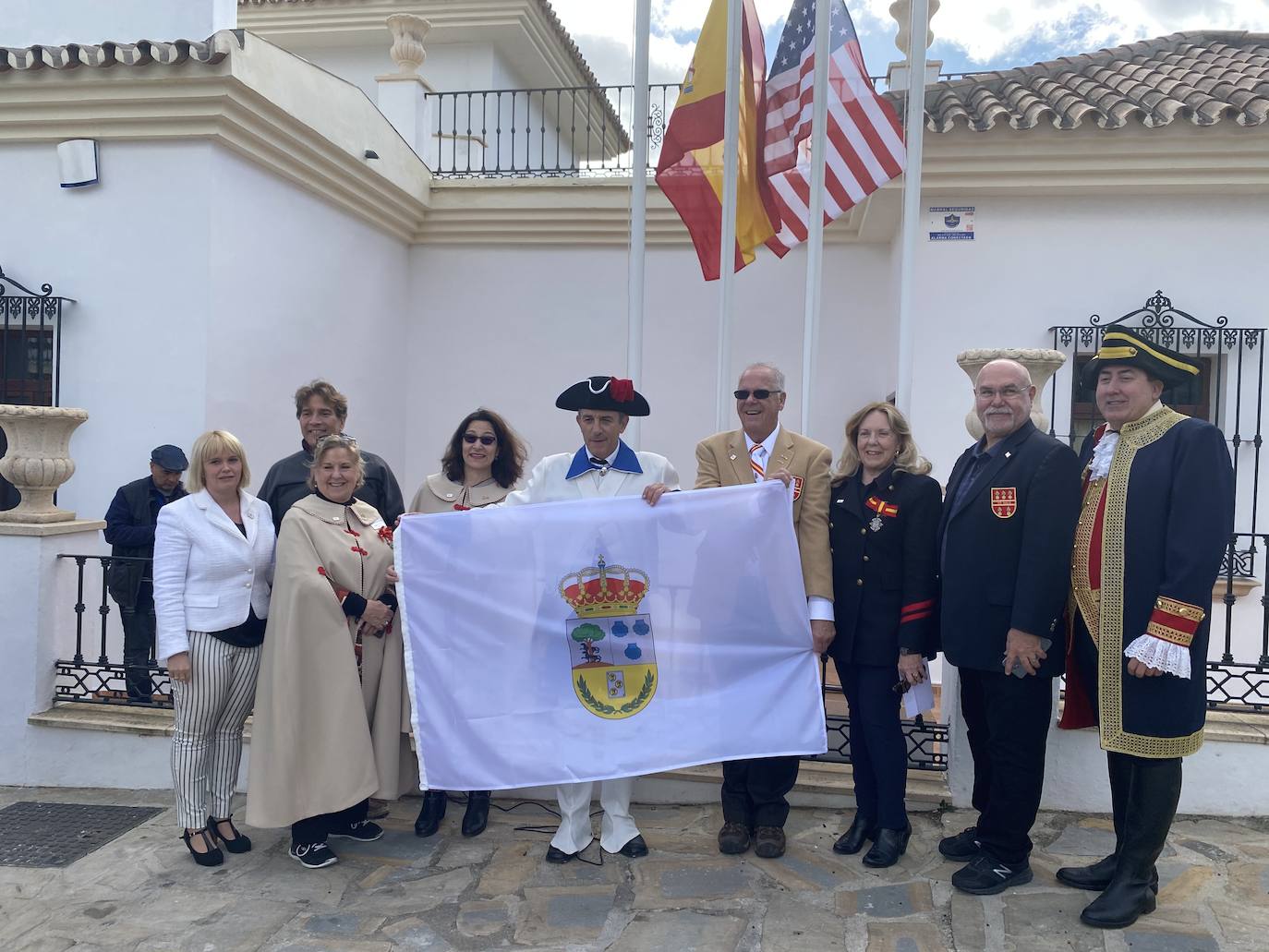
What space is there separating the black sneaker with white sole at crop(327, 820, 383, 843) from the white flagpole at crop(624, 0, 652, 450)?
99.7 inches

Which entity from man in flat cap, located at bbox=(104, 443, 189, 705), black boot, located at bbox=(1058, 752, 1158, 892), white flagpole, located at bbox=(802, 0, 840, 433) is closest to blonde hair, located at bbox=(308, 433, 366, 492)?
man in flat cap, located at bbox=(104, 443, 189, 705)

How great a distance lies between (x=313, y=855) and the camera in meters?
3.85

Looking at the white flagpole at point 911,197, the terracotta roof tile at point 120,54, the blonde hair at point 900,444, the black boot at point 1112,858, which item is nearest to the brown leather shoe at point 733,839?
the black boot at point 1112,858

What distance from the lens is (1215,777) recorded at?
4.29 meters

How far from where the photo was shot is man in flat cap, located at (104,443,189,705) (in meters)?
5.12

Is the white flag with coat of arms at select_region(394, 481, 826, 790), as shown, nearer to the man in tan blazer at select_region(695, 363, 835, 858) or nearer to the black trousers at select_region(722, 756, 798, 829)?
the man in tan blazer at select_region(695, 363, 835, 858)

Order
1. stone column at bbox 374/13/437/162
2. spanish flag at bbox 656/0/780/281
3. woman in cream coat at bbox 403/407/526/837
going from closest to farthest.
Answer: woman in cream coat at bbox 403/407/526/837
spanish flag at bbox 656/0/780/281
stone column at bbox 374/13/437/162

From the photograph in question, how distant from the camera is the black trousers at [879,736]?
369cm

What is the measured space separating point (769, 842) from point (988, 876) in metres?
0.83

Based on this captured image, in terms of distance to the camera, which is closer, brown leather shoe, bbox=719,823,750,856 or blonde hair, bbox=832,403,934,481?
blonde hair, bbox=832,403,934,481

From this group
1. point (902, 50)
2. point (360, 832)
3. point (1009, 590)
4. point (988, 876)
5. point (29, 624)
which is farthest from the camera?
point (902, 50)

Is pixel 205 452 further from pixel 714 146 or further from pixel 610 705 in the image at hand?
pixel 714 146

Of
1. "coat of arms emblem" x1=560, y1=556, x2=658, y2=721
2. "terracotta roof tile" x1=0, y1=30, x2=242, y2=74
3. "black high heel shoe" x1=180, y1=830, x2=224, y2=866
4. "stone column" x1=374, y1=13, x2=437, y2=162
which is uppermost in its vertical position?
"stone column" x1=374, y1=13, x2=437, y2=162

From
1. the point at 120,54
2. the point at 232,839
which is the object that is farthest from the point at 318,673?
the point at 120,54
